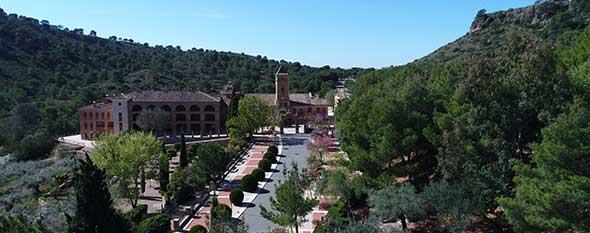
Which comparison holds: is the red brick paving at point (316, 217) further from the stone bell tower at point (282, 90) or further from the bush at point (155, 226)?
the stone bell tower at point (282, 90)

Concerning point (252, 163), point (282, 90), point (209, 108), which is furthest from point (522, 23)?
point (252, 163)

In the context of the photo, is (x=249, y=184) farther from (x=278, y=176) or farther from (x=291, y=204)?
(x=291, y=204)

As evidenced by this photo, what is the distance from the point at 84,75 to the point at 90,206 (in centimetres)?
9806

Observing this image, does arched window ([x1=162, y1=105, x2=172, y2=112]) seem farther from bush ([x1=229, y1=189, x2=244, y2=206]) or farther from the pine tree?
the pine tree

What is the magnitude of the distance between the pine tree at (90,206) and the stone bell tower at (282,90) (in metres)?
52.4

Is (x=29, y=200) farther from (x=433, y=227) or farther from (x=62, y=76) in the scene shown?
(x=62, y=76)

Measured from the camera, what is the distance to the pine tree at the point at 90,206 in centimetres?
1792

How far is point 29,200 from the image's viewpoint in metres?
33.0

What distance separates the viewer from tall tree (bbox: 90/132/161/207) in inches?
1129

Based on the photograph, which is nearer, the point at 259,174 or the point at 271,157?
the point at 259,174

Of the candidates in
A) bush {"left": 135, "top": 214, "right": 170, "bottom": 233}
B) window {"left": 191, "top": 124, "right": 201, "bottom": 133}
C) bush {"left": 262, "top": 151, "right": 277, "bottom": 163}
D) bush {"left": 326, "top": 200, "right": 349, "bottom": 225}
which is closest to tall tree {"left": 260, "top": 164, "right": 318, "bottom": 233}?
bush {"left": 326, "top": 200, "right": 349, "bottom": 225}

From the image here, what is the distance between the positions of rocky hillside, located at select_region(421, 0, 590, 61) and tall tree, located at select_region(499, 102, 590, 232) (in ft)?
175

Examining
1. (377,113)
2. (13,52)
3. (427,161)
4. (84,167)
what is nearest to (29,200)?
(84,167)

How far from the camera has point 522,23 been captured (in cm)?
9175
